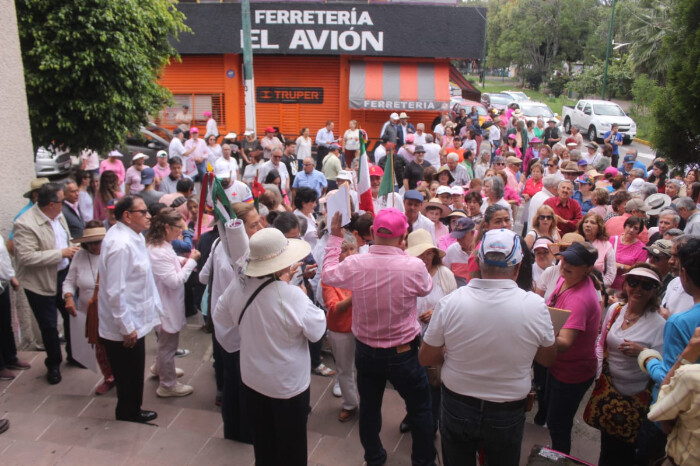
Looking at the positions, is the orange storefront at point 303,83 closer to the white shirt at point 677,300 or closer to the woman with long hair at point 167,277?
the woman with long hair at point 167,277

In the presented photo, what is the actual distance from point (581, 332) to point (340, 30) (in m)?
17.1

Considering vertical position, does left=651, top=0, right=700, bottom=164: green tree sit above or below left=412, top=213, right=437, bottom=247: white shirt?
above

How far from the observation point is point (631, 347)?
3.72 meters

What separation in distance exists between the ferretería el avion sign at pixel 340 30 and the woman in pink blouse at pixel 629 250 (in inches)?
555

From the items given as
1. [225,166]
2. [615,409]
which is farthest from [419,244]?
[225,166]

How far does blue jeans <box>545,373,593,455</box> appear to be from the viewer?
3.95m

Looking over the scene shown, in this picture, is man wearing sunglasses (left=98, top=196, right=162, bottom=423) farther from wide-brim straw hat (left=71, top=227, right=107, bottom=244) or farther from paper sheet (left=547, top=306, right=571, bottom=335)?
paper sheet (left=547, top=306, right=571, bottom=335)

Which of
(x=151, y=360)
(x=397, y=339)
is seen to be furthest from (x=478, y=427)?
(x=151, y=360)

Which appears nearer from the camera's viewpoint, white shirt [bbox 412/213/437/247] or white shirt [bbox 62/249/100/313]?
white shirt [bbox 62/249/100/313]

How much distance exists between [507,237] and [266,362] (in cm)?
159

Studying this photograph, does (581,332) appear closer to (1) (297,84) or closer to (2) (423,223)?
(2) (423,223)

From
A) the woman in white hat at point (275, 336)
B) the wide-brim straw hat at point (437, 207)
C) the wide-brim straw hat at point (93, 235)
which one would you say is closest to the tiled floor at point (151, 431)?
the woman in white hat at point (275, 336)

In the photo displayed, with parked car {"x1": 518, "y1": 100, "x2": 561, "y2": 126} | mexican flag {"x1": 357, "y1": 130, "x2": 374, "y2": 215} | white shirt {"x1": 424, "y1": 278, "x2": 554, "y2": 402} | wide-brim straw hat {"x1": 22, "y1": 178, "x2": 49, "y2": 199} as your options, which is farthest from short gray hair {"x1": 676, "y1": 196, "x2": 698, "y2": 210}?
parked car {"x1": 518, "y1": 100, "x2": 561, "y2": 126}

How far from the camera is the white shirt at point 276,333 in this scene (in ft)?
11.0
